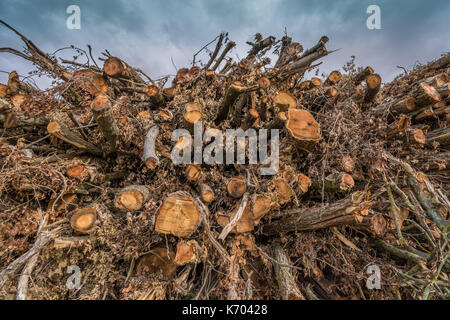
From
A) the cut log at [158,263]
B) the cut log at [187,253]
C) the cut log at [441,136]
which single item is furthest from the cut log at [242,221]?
the cut log at [441,136]

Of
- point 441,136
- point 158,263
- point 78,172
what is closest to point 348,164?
point 441,136

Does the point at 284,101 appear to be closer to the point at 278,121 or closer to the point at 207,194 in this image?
the point at 278,121

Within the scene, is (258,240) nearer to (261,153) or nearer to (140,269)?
(261,153)

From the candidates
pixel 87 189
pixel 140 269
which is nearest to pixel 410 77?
pixel 140 269

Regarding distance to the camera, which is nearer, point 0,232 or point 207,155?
point 0,232

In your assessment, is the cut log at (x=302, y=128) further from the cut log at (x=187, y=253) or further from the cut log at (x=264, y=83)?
the cut log at (x=187, y=253)

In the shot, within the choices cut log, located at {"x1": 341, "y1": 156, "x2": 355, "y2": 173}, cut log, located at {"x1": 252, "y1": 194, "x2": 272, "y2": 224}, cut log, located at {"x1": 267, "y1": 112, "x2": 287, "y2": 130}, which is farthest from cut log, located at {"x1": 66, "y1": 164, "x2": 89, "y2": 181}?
cut log, located at {"x1": 341, "y1": 156, "x2": 355, "y2": 173}

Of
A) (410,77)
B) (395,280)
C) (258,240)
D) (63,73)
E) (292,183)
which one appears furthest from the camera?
(410,77)
